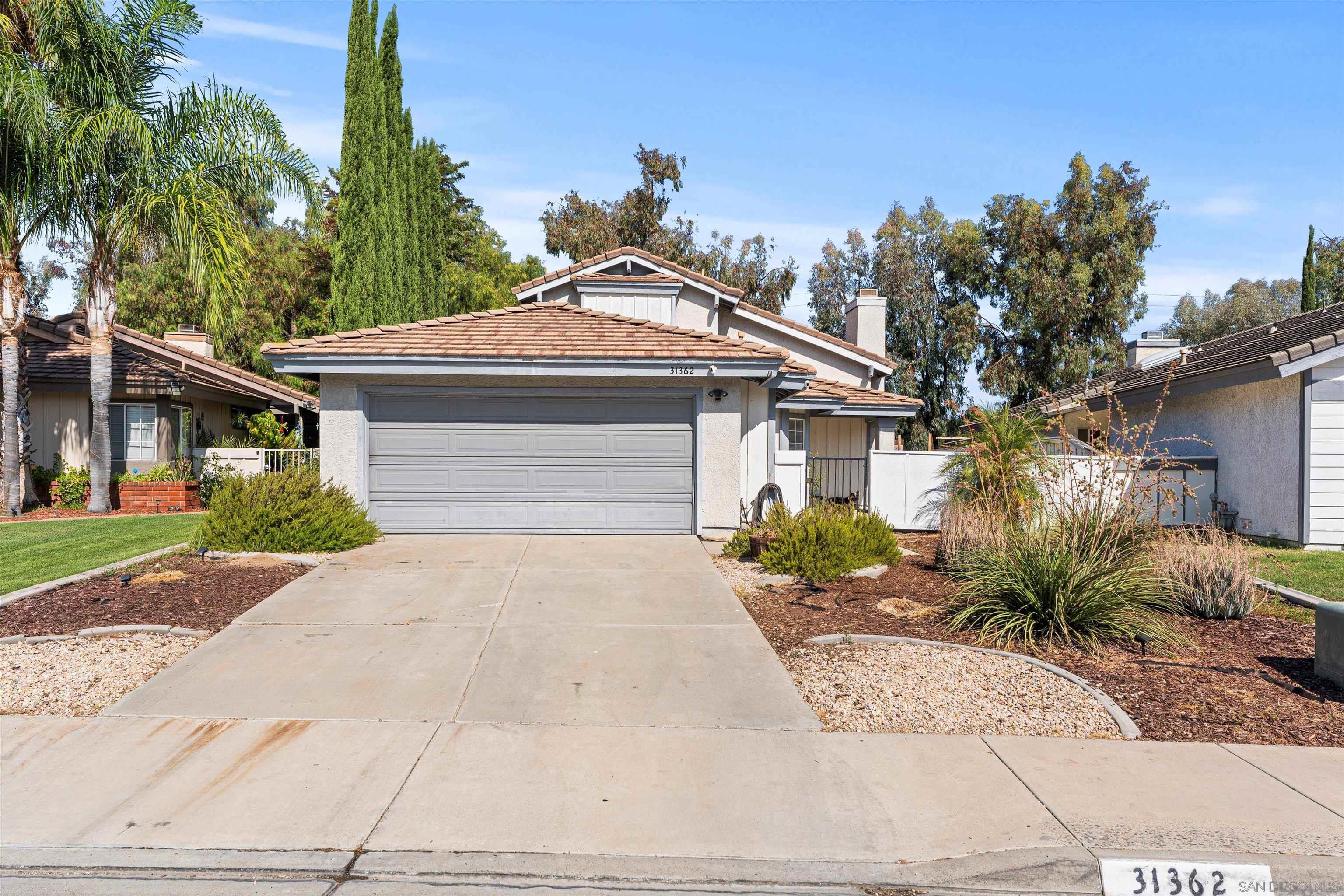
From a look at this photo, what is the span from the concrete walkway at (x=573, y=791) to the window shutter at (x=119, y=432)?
15.9 m

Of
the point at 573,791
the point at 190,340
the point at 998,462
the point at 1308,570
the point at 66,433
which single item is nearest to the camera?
the point at 573,791

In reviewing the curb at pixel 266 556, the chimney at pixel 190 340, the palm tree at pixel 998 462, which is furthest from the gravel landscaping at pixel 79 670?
the chimney at pixel 190 340

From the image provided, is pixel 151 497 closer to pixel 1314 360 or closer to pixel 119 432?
pixel 119 432

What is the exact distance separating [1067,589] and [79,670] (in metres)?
8.15

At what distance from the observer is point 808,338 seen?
22281mm

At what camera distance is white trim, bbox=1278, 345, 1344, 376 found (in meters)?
13.4

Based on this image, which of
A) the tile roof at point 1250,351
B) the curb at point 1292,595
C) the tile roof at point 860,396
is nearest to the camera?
the curb at point 1292,595

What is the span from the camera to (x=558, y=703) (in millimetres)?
6352

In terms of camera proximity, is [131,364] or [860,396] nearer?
[860,396]

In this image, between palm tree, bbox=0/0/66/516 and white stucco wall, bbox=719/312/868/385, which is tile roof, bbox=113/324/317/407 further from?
white stucco wall, bbox=719/312/868/385

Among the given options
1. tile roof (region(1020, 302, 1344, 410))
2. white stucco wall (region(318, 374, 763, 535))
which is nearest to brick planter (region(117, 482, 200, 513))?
white stucco wall (region(318, 374, 763, 535))

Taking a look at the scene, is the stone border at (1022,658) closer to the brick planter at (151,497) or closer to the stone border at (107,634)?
the stone border at (107,634)

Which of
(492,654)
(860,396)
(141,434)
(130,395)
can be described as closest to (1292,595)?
(492,654)

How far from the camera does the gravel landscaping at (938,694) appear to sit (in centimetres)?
604
